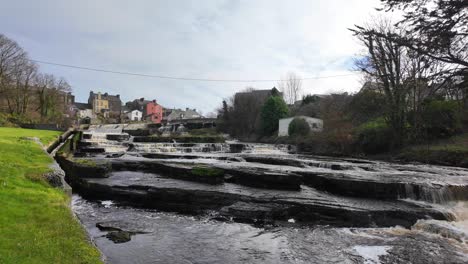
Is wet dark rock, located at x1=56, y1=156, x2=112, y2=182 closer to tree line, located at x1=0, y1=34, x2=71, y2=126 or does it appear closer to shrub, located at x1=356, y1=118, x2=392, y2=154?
shrub, located at x1=356, y1=118, x2=392, y2=154

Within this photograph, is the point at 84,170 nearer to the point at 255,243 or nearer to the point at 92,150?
the point at 255,243

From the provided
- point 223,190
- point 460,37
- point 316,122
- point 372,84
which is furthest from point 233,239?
point 316,122

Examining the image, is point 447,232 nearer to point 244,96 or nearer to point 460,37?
point 460,37

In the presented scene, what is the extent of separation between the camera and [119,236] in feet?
23.8

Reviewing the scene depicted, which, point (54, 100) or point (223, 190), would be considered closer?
point (223, 190)

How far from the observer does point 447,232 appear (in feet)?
28.0

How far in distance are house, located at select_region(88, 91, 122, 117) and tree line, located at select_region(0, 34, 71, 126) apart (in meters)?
62.9

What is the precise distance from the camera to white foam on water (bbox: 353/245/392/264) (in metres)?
6.64

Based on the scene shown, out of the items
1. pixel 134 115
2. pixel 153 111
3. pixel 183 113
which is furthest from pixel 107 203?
Answer: pixel 153 111

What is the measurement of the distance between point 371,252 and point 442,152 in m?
20.2

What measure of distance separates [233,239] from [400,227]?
485 cm

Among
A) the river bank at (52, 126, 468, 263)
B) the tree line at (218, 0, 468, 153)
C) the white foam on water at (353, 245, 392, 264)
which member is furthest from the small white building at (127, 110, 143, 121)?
the white foam on water at (353, 245, 392, 264)

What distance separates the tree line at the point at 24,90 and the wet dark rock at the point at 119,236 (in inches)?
1711

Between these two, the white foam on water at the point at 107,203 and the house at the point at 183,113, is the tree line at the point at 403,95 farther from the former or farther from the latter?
the house at the point at 183,113
